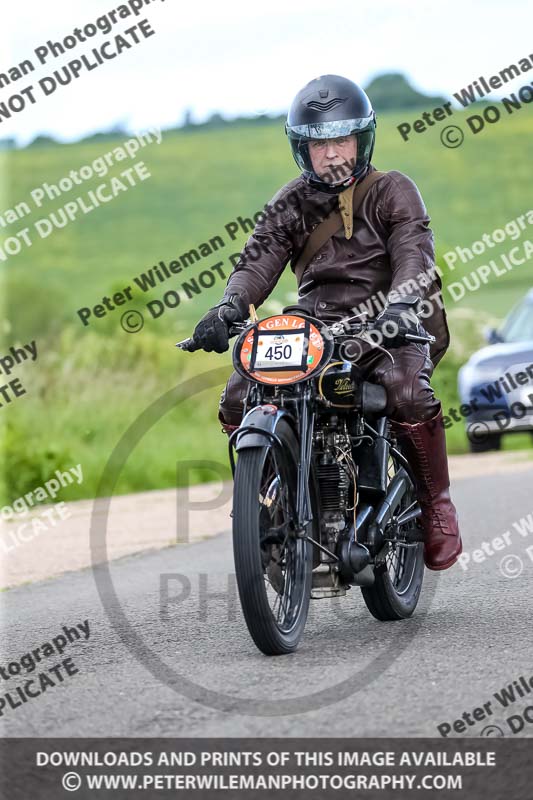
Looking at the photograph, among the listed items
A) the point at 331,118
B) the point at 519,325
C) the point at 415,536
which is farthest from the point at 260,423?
the point at 519,325

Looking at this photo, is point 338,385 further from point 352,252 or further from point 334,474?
point 352,252

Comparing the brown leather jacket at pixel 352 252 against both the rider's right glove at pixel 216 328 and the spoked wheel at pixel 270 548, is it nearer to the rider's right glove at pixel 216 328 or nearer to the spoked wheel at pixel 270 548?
the rider's right glove at pixel 216 328

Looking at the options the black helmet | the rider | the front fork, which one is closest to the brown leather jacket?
the rider

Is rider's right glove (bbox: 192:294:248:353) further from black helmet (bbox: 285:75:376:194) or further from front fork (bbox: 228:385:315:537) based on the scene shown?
black helmet (bbox: 285:75:376:194)

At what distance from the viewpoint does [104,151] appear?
45.7 meters

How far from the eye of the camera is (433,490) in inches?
238

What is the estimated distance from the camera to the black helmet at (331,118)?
5.82 m

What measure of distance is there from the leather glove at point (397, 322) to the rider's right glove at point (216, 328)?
70 cm

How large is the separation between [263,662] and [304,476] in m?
0.73
